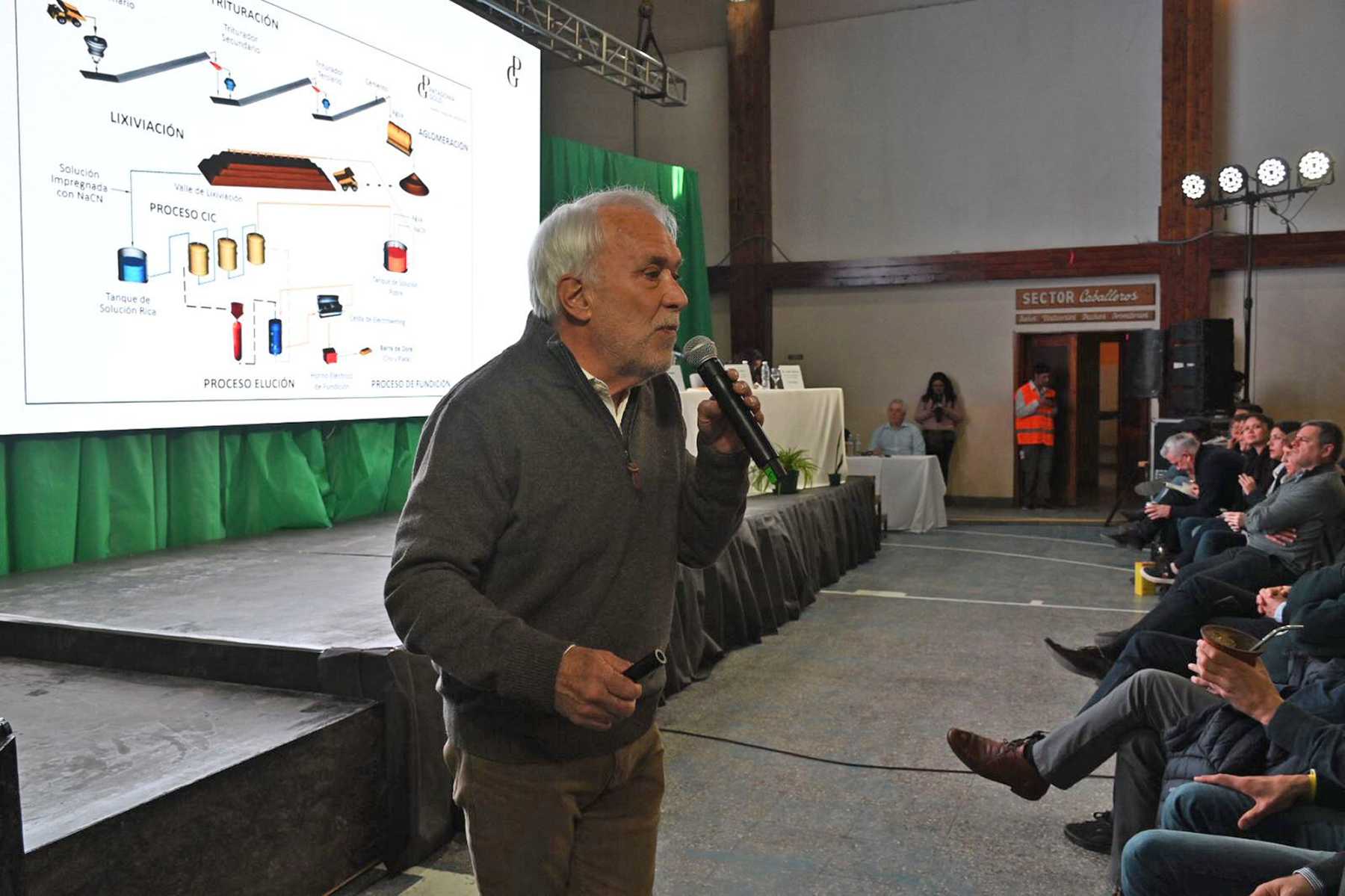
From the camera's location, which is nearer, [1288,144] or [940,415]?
[1288,144]

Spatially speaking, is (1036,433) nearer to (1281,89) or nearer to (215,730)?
(1281,89)

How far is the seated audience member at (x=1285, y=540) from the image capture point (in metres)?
3.76

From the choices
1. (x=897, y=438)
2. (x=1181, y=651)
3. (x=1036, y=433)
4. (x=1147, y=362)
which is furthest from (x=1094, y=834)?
(x=1036, y=433)

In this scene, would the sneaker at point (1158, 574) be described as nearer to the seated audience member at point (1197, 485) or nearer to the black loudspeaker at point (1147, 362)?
the seated audience member at point (1197, 485)

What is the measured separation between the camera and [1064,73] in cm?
949

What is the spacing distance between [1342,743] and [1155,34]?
9.04 metres

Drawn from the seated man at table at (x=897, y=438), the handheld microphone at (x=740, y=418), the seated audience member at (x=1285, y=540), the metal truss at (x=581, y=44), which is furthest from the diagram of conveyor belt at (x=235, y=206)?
the seated man at table at (x=897, y=438)

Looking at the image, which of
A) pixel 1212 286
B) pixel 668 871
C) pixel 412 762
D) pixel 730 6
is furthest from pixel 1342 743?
pixel 730 6

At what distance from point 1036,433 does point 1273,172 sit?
2.84m

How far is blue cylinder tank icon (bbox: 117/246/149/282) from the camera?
341 cm

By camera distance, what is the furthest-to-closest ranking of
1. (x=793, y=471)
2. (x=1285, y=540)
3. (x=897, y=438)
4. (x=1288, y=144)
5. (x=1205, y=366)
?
(x=897, y=438), (x=1288, y=144), (x=1205, y=366), (x=793, y=471), (x=1285, y=540)

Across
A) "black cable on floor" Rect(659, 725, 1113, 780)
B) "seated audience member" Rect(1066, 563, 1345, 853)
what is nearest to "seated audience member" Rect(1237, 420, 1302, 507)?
"seated audience member" Rect(1066, 563, 1345, 853)

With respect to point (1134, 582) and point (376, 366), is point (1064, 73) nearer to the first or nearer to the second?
point (1134, 582)

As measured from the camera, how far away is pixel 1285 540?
418 cm
